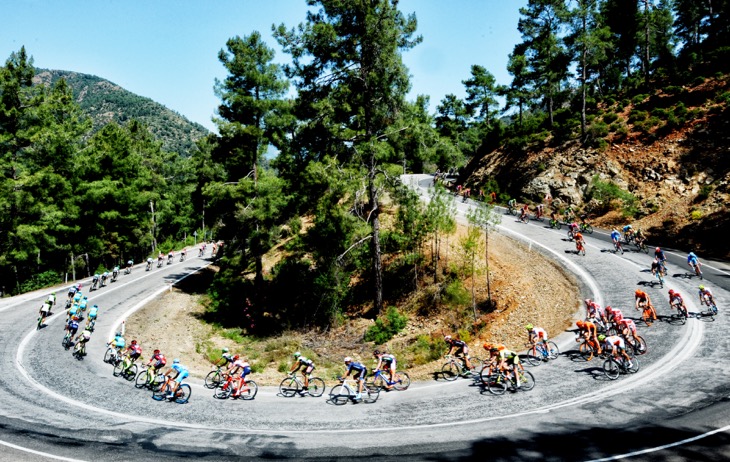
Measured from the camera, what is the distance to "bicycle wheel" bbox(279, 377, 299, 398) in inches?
650

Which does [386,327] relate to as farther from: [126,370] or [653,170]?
[653,170]

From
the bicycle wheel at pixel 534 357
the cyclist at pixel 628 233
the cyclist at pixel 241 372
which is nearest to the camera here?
the cyclist at pixel 241 372

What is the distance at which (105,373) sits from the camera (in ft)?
61.6

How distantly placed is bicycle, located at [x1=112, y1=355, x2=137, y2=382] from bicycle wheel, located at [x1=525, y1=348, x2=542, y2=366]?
57.1 ft

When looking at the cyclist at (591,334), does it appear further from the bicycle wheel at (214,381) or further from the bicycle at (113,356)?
the bicycle at (113,356)

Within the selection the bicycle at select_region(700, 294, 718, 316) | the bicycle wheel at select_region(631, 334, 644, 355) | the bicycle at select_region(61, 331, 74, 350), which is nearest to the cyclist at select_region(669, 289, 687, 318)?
the bicycle at select_region(700, 294, 718, 316)

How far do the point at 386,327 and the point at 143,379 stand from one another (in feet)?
43.2

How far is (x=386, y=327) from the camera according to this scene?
989 inches

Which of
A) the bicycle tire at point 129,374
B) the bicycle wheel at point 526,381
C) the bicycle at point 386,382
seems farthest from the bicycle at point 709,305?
the bicycle tire at point 129,374

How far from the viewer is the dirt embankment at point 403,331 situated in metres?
21.3

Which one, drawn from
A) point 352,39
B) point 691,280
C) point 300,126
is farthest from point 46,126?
point 691,280

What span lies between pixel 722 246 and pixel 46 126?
56.7 meters

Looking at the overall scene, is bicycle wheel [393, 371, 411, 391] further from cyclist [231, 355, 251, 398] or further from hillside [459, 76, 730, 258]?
hillside [459, 76, 730, 258]

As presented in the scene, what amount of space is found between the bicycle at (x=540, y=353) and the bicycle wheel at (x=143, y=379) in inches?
634
